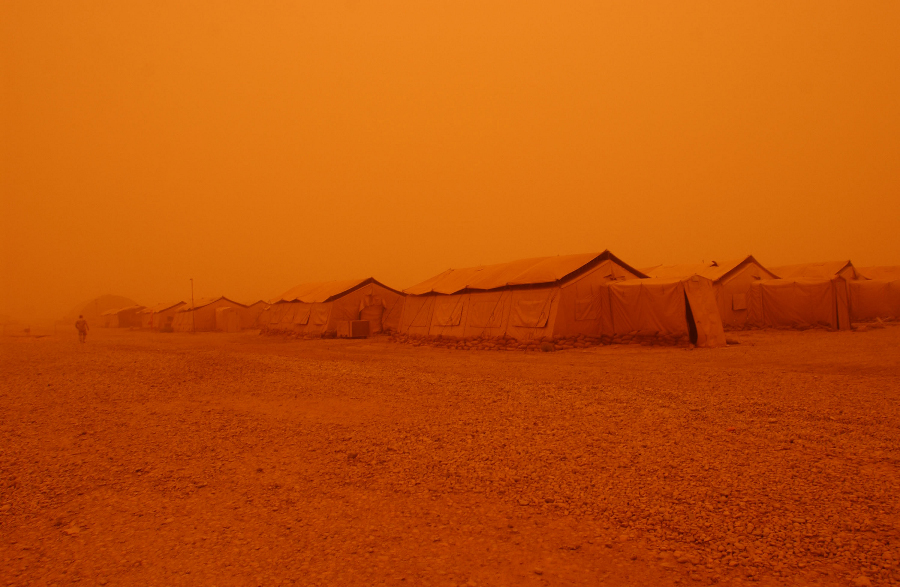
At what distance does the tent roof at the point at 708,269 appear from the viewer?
81.9ft

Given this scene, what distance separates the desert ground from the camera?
3289 millimetres

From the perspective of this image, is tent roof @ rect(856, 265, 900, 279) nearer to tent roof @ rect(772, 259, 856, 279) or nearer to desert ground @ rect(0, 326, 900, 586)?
tent roof @ rect(772, 259, 856, 279)

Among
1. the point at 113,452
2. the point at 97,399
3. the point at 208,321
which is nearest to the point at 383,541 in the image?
the point at 113,452

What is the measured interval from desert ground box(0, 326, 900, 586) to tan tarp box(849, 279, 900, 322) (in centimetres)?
2053

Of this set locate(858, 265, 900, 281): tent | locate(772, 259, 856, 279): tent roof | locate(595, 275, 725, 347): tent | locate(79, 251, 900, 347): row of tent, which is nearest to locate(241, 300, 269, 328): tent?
locate(79, 251, 900, 347): row of tent

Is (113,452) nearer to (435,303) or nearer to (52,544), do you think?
(52,544)

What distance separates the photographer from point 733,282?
24.9 meters

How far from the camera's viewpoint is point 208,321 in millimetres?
40156

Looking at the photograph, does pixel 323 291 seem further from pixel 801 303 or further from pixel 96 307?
pixel 96 307

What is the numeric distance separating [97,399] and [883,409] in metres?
11.2

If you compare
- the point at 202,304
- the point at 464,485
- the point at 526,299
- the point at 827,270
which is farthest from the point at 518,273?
the point at 202,304

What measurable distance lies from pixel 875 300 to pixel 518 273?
17.9 meters

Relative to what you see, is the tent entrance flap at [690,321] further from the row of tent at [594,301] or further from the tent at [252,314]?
the tent at [252,314]

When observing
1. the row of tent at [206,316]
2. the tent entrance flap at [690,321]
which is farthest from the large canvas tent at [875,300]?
the row of tent at [206,316]
